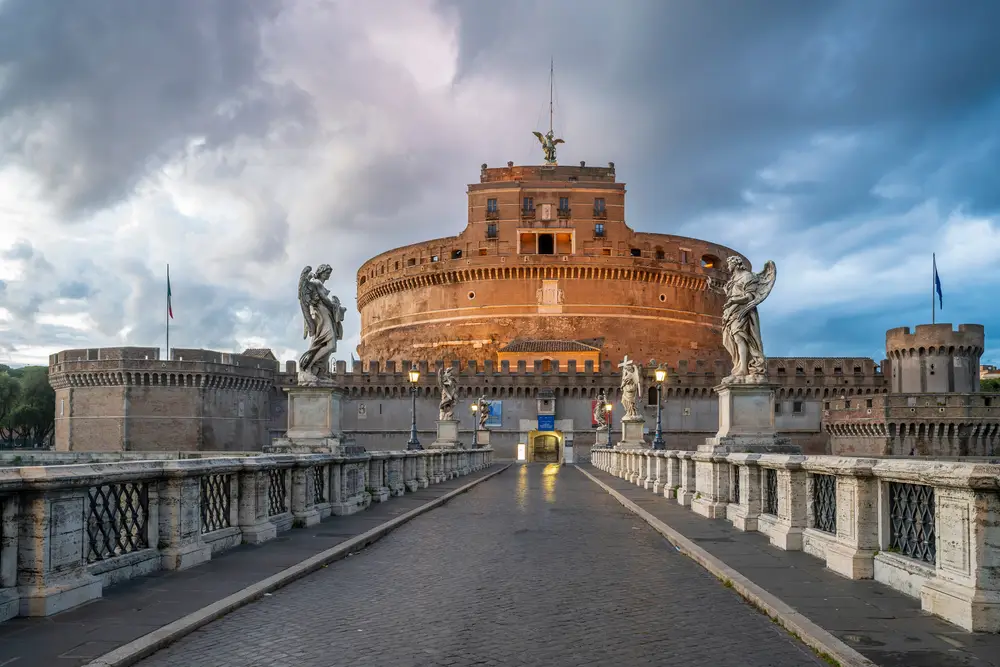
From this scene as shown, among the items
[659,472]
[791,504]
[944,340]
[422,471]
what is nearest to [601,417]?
[944,340]

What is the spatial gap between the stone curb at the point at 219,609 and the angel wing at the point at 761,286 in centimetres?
695

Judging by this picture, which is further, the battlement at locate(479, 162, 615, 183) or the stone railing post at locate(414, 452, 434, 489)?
the battlement at locate(479, 162, 615, 183)

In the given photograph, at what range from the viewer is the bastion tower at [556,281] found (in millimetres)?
80500

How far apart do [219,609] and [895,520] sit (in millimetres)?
5639

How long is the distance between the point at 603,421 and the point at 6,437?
63962mm

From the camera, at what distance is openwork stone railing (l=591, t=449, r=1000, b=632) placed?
19.2 feet

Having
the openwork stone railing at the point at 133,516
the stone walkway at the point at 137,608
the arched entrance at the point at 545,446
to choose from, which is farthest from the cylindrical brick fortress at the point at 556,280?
the stone walkway at the point at 137,608

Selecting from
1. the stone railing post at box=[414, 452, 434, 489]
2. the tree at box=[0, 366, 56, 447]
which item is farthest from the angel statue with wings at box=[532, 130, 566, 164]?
the stone railing post at box=[414, 452, 434, 489]

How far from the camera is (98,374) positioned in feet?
200

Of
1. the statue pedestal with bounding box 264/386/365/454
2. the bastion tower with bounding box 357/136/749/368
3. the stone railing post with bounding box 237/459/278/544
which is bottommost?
the stone railing post with bounding box 237/459/278/544

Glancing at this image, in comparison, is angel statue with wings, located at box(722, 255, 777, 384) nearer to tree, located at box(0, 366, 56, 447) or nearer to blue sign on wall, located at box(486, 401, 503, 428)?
blue sign on wall, located at box(486, 401, 503, 428)

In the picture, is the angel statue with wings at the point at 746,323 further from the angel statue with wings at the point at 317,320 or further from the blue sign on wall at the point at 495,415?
the blue sign on wall at the point at 495,415

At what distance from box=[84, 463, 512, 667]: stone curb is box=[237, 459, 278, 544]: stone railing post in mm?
942

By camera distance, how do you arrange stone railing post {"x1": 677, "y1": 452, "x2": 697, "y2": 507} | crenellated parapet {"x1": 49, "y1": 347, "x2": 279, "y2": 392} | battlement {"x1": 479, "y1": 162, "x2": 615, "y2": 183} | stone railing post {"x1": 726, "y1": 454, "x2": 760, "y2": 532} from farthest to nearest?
battlement {"x1": 479, "y1": 162, "x2": 615, "y2": 183} → crenellated parapet {"x1": 49, "y1": 347, "x2": 279, "y2": 392} → stone railing post {"x1": 677, "y1": 452, "x2": 697, "y2": 507} → stone railing post {"x1": 726, "y1": 454, "x2": 760, "y2": 532}
